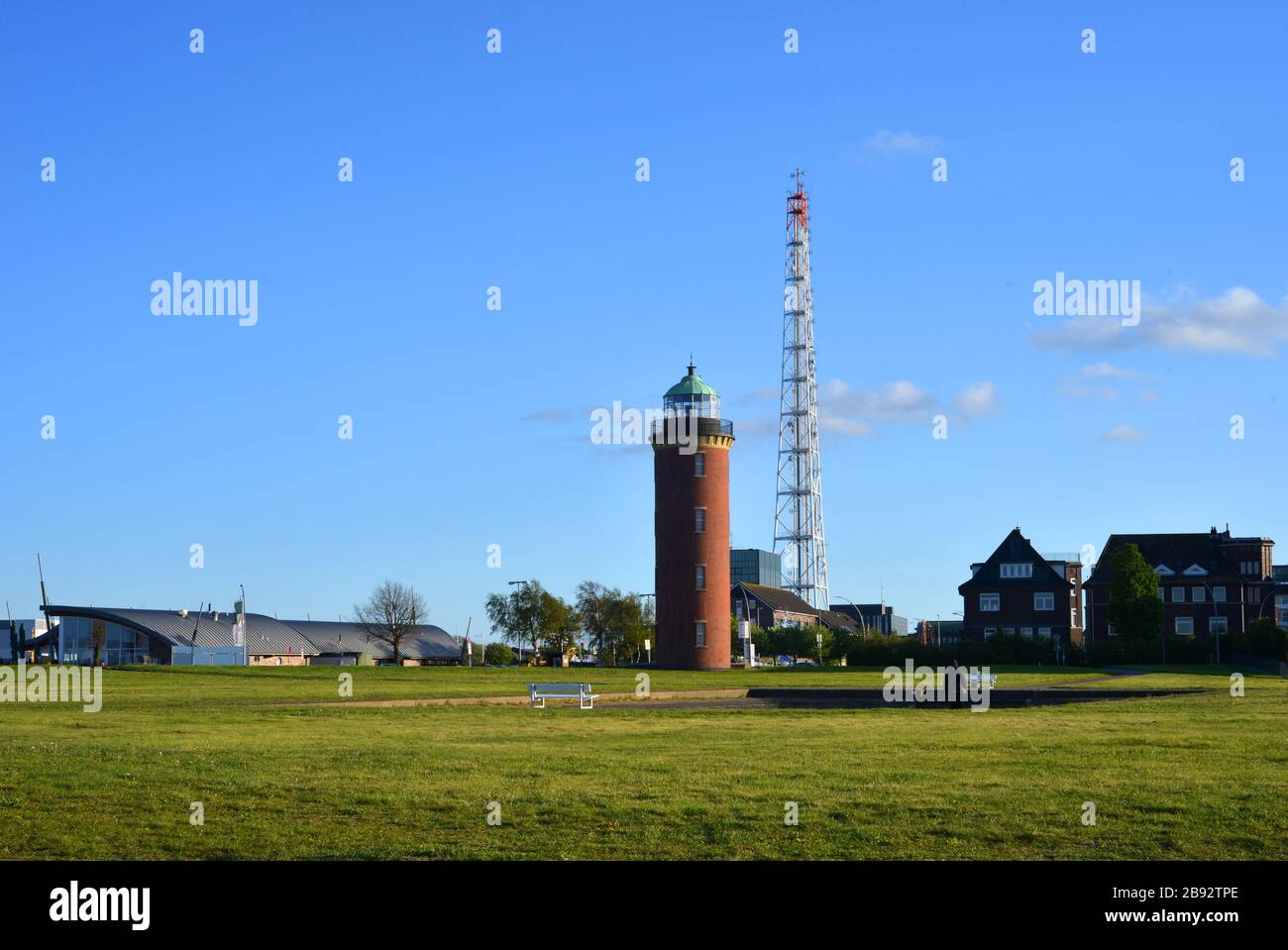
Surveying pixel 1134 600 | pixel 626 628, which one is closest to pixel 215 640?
pixel 626 628

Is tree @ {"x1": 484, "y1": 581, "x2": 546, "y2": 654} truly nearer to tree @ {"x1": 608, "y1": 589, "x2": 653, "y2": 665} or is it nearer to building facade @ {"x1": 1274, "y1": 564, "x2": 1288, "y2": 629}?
tree @ {"x1": 608, "y1": 589, "x2": 653, "y2": 665}

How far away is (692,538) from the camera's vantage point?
263ft

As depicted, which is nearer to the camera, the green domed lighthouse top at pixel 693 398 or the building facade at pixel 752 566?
the green domed lighthouse top at pixel 693 398

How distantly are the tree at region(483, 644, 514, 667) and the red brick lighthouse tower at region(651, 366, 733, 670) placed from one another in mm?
29760

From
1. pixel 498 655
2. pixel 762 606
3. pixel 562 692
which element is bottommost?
pixel 498 655

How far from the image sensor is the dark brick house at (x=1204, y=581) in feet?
345

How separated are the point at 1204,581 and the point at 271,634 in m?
80.3

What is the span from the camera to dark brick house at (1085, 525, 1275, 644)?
105m

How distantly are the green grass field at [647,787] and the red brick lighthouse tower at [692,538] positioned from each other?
50.5m

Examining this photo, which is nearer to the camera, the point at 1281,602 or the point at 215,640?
the point at 1281,602

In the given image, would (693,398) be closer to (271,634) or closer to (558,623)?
(558,623)

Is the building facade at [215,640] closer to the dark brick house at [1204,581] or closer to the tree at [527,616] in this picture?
the tree at [527,616]

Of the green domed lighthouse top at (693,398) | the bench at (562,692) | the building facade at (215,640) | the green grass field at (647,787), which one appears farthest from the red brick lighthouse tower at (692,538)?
the green grass field at (647,787)
